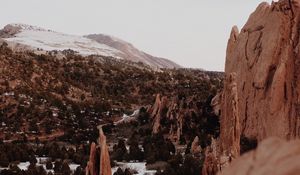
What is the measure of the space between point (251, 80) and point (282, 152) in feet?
77.5

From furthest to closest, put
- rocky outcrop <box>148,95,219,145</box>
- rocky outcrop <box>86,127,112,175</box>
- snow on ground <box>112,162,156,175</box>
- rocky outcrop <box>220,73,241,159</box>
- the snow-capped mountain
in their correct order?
the snow-capped mountain, rocky outcrop <box>148,95,219,145</box>, snow on ground <box>112,162,156,175</box>, rocky outcrop <box>220,73,241,159</box>, rocky outcrop <box>86,127,112,175</box>

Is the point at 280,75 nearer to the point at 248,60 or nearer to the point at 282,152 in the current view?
the point at 248,60

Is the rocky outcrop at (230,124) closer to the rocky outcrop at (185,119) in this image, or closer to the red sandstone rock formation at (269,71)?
the red sandstone rock formation at (269,71)

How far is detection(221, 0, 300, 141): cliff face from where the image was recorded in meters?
20.8

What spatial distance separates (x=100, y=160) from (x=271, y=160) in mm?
10883

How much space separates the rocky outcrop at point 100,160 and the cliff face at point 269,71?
9.33 meters

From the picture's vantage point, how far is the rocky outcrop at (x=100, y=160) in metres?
11.5

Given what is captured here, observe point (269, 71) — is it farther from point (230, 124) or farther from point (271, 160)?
point (271, 160)

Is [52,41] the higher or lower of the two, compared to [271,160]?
higher

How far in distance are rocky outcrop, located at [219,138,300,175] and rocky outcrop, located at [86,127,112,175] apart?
35.2ft

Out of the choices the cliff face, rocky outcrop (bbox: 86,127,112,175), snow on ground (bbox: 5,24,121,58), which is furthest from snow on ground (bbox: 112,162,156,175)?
snow on ground (bbox: 5,24,121,58)

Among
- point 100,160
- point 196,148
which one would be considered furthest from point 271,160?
point 196,148

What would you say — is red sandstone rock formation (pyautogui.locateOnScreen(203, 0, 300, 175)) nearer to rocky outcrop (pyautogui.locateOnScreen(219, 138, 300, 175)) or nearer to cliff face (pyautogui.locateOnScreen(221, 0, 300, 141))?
cliff face (pyautogui.locateOnScreen(221, 0, 300, 141))

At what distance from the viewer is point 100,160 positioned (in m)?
11.6
